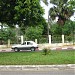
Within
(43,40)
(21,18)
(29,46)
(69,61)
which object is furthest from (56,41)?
(69,61)

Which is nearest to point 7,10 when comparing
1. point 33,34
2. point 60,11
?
point 33,34

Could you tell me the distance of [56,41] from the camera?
4078 centimetres

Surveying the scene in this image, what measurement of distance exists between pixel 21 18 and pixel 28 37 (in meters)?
21.1

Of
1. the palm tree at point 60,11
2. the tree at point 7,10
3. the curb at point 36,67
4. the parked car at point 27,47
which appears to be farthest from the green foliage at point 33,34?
the curb at point 36,67

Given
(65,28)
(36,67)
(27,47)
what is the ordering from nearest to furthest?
(36,67) → (27,47) → (65,28)

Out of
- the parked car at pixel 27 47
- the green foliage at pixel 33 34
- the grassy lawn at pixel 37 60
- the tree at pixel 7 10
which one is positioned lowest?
the grassy lawn at pixel 37 60

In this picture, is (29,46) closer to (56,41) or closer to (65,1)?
(56,41)

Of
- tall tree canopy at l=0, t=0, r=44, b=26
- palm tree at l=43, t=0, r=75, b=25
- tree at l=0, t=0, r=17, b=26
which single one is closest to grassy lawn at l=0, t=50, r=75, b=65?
tall tree canopy at l=0, t=0, r=44, b=26

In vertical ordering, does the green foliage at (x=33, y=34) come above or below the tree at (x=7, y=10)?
below

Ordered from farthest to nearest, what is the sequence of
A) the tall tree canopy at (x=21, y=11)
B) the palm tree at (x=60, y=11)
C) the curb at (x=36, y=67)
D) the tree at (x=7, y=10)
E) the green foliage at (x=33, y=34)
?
the palm tree at (x=60, y=11) < the green foliage at (x=33, y=34) < the tree at (x=7, y=10) < the tall tree canopy at (x=21, y=11) < the curb at (x=36, y=67)

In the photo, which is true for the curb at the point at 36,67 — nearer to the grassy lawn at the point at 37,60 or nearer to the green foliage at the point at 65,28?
the grassy lawn at the point at 37,60

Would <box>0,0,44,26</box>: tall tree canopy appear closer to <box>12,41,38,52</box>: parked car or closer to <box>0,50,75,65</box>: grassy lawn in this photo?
<box>0,50,75,65</box>: grassy lawn

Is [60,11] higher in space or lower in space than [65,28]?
higher

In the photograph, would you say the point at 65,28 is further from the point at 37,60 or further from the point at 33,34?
the point at 37,60
